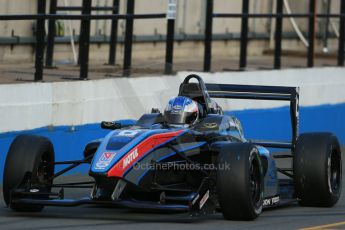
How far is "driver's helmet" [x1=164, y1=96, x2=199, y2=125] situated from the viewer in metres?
12.0

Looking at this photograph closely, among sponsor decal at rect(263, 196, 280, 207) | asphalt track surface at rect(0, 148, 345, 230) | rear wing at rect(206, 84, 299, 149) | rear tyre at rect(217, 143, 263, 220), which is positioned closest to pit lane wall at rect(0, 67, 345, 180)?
rear wing at rect(206, 84, 299, 149)

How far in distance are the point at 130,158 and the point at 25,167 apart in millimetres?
1182

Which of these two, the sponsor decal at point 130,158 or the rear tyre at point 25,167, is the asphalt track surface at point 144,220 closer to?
the rear tyre at point 25,167

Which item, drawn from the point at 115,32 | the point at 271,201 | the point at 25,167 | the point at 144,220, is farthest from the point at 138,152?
the point at 115,32

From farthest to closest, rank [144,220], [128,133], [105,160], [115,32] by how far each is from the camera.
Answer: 1. [115,32]
2. [128,133]
3. [144,220]
4. [105,160]

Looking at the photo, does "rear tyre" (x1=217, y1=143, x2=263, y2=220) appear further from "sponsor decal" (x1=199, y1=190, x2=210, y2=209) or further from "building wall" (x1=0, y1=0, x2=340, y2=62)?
"building wall" (x1=0, y1=0, x2=340, y2=62)

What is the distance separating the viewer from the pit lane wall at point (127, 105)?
46.2 feet

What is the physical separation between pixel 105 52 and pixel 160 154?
9.23 m

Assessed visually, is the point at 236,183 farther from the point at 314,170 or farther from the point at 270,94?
the point at 270,94

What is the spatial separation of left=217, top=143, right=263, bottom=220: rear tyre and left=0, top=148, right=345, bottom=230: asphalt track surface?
0.37 ft

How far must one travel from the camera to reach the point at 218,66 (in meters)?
19.9

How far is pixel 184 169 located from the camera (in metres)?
11.4

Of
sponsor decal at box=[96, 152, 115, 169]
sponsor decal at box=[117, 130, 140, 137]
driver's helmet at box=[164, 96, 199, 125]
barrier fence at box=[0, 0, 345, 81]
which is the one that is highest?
barrier fence at box=[0, 0, 345, 81]

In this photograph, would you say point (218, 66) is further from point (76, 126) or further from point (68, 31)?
point (76, 126)
